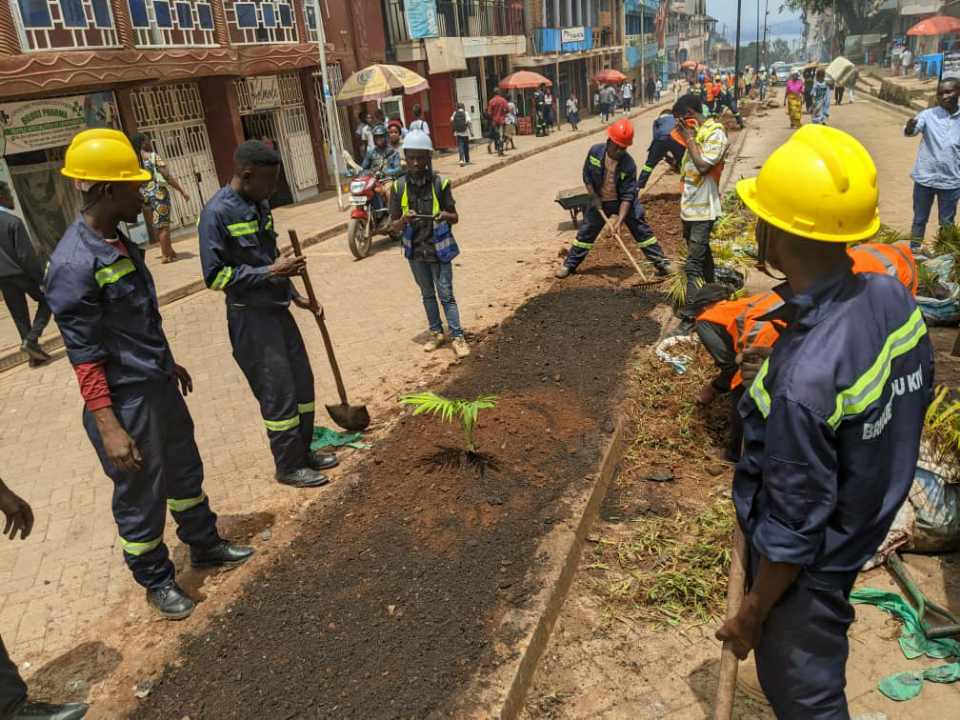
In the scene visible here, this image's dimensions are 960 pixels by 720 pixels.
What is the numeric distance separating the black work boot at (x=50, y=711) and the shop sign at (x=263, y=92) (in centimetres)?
1472

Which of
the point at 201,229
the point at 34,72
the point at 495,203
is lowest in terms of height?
the point at 495,203

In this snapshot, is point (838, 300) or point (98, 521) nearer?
point (838, 300)

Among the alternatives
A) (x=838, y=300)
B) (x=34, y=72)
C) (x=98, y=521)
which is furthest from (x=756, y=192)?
(x=34, y=72)

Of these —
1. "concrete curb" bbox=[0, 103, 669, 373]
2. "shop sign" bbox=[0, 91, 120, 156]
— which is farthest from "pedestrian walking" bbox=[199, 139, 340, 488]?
"shop sign" bbox=[0, 91, 120, 156]

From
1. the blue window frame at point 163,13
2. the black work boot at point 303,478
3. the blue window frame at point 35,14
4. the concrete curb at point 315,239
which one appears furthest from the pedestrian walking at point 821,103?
the black work boot at point 303,478

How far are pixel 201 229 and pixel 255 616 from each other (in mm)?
2090

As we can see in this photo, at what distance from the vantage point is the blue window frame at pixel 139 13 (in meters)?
12.1

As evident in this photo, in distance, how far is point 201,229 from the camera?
398 cm

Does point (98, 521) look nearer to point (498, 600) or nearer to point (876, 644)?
point (498, 600)

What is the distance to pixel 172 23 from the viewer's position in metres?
12.9

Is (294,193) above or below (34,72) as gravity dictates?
below

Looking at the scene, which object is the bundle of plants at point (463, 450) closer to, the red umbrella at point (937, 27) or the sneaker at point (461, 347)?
the sneaker at point (461, 347)

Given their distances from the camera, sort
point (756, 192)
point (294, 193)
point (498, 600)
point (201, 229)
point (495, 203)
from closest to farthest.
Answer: point (756, 192)
point (498, 600)
point (201, 229)
point (495, 203)
point (294, 193)

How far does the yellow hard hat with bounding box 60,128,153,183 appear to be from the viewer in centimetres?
301
